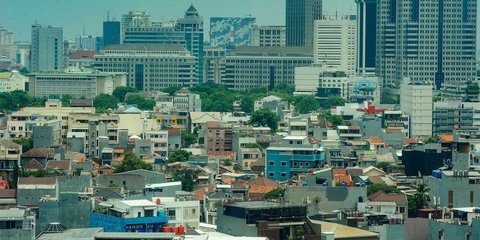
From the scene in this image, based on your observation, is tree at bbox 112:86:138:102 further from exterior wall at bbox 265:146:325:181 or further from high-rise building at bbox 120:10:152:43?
exterior wall at bbox 265:146:325:181

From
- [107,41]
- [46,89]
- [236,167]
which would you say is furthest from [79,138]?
[107,41]

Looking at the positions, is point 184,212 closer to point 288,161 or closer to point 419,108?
point 288,161

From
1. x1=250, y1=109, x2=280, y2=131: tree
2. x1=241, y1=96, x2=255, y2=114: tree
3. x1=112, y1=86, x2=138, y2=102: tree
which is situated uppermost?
x1=112, y1=86, x2=138, y2=102: tree

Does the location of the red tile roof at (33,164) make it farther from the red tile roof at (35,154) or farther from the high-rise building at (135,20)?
the high-rise building at (135,20)

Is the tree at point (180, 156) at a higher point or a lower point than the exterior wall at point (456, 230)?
higher

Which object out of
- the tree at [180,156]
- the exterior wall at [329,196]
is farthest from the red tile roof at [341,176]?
the tree at [180,156]

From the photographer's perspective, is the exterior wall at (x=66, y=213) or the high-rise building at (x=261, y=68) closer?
the exterior wall at (x=66, y=213)

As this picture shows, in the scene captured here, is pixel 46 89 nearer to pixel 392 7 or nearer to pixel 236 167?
pixel 392 7

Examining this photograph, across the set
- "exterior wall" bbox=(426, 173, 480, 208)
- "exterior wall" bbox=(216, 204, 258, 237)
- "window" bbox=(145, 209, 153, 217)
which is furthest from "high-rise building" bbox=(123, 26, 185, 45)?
"exterior wall" bbox=(216, 204, 258, 237)
